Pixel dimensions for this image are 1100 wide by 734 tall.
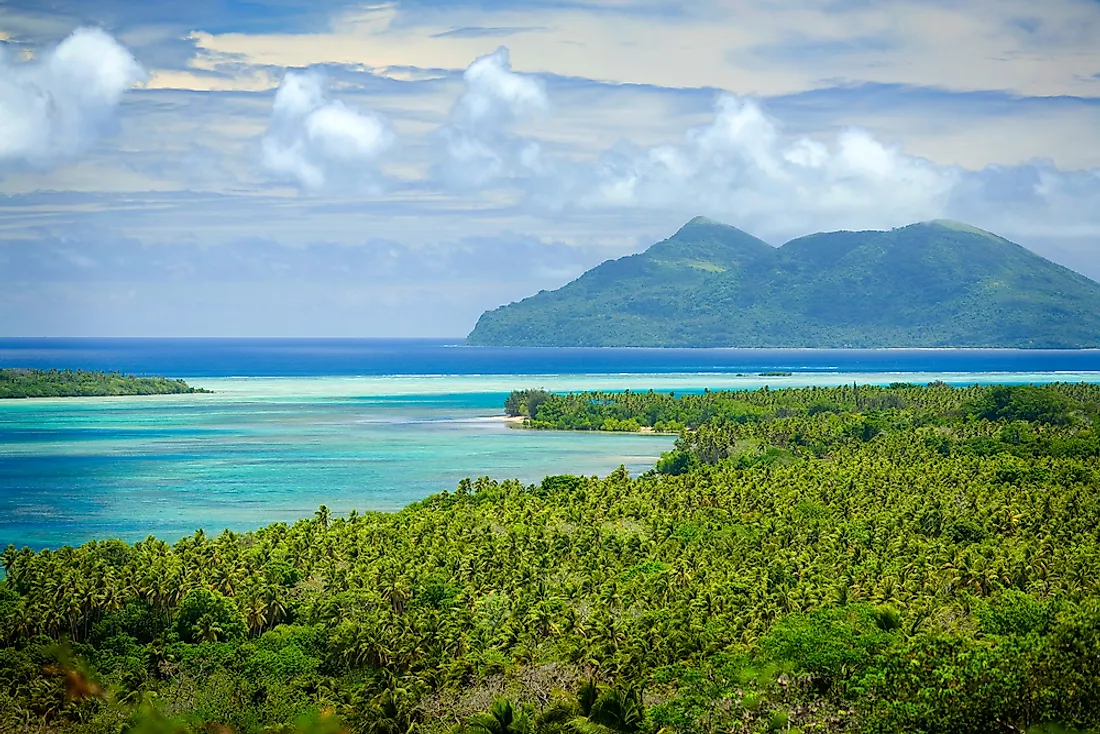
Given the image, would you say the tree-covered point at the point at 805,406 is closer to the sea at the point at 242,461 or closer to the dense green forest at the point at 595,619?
the sea at the point at 242,461

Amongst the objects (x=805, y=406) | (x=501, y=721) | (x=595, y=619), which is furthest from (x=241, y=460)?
(x=501, y=721)

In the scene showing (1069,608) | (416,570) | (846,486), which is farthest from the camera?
(846,486)

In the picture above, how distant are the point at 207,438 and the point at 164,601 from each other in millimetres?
84659

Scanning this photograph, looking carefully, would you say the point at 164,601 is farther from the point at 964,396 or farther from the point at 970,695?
the point at 964,396

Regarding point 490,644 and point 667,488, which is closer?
point 490,644

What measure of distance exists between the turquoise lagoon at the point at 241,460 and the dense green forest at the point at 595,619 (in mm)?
19294

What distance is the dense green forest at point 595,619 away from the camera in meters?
41.2

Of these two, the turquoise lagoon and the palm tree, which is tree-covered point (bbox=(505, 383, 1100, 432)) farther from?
the palm tree

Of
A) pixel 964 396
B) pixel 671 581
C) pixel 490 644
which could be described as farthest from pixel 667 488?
pixel 964 396

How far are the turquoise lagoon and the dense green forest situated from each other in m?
19.3

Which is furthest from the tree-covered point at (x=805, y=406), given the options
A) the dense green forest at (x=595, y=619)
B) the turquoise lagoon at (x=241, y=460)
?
the dense green forest at (x=595, y=619)

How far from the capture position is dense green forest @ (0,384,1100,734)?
41.2 meters

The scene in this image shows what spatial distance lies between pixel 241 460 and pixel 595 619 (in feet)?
241

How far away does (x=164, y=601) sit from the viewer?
52.9m
